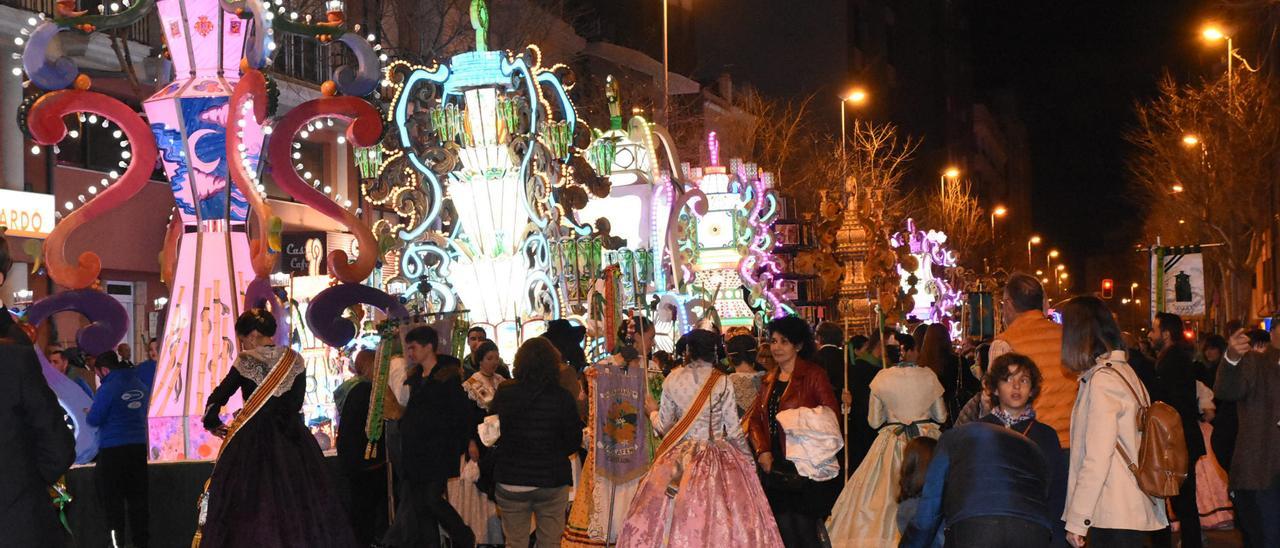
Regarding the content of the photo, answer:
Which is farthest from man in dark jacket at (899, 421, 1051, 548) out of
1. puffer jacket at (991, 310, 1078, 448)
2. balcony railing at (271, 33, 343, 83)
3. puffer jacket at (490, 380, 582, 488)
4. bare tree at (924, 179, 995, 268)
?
bare tree at (924, 179, 995, 268)

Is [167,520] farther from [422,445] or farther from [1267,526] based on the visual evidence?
[1267,526]

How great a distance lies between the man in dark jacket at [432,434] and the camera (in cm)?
1065

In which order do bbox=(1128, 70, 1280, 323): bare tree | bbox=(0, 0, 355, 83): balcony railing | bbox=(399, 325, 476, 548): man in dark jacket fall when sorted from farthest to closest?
bbox=(1128, 70, 1280, 323): bare tree, bbox=(0, 0, 355, 83): balcony railing, bbox=(399, 325, 476, 548): man in dark jacket

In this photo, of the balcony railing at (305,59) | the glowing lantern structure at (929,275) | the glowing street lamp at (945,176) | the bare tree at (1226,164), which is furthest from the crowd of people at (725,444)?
the glowing street lamp at (945,176)

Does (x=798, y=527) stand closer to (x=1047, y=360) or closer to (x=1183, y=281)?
(x=1047, y=360)

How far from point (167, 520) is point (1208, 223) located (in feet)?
100

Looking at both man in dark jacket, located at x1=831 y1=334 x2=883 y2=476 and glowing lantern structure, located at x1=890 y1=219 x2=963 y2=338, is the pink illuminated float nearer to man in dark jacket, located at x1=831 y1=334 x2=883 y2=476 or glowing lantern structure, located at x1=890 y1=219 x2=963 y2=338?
man in dark jacket, located at x1=831 y1=334 x2=883 y2=476

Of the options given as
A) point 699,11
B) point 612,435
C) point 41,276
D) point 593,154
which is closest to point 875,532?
point 612,435

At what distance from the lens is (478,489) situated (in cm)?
1202

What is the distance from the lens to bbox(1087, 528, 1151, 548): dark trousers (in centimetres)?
729

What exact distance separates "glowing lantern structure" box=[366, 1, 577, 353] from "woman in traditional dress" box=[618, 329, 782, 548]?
30.0 ft

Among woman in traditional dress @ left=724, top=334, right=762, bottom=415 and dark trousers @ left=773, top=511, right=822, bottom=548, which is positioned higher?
woman in traditional dress @ left=724, top=334, right=762, bottom=415

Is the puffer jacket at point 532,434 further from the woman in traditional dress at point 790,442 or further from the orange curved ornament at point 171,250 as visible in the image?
the orange curved ornament at point 171,250

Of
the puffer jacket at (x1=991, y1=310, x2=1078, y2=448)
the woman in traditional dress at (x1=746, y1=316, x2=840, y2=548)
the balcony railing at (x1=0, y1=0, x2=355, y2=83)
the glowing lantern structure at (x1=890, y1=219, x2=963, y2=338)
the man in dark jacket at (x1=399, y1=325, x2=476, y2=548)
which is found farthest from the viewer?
the glowing lantern structure at (x1=890, y1=219, x2=963, y2=338)
